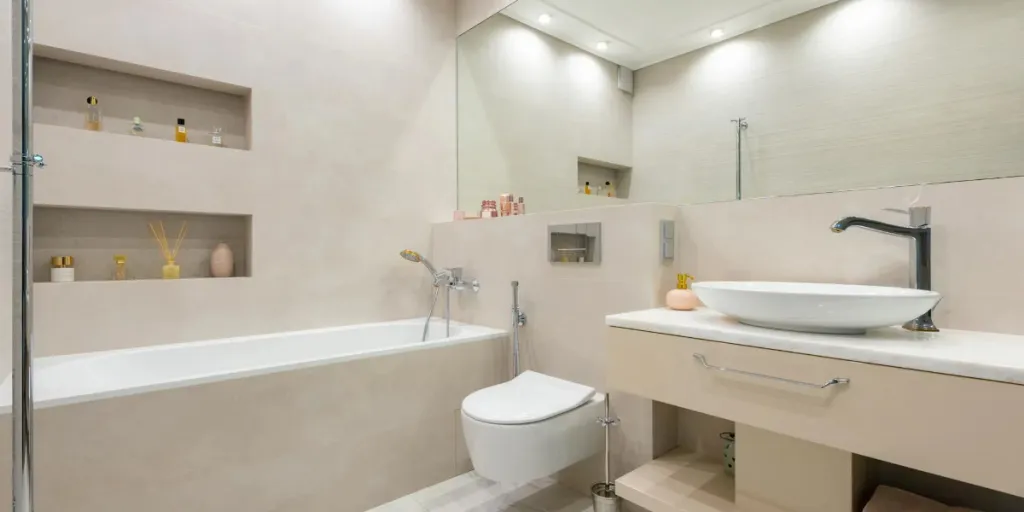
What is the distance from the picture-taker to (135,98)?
2.17 metres

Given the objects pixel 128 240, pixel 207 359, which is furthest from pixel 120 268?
pixel 207 359

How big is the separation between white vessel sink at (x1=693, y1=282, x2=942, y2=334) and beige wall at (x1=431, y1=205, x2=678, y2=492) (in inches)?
20.0

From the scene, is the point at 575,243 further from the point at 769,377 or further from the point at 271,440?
the point at 271,440

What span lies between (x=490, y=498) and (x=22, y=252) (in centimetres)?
170

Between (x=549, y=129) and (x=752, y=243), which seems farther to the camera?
(x=549, y=129)

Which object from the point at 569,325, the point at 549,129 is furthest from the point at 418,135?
the point at 569,325

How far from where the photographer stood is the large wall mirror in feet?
4.86

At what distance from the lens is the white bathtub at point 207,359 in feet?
4.91

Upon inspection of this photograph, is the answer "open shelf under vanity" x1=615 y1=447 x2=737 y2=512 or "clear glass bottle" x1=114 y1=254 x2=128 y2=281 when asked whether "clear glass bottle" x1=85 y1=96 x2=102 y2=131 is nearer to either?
"clear glass bottle" x1=114 y1=254 x2=128 y2=281

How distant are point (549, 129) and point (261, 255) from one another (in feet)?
5.58

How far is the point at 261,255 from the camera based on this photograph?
2.33 m

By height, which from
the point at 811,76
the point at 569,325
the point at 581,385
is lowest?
the point at 581,385

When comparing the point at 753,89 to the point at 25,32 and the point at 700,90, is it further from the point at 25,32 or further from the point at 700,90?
the point at 25,32

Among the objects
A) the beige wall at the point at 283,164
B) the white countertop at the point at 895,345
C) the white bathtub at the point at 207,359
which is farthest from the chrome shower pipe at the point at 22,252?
the white countertop at the point at 895,345
